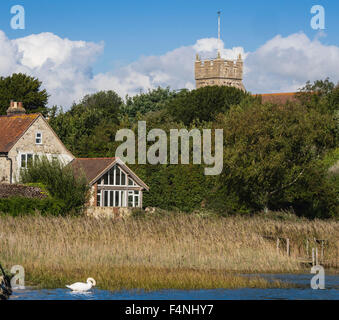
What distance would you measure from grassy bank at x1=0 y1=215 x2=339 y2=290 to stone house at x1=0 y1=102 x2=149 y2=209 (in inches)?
840

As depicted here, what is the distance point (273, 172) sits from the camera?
161 feet

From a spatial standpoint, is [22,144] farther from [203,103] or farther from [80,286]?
[80,286]

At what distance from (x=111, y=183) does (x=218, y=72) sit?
246 ft

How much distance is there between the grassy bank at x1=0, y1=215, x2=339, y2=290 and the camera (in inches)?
999

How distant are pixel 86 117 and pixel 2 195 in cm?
3276

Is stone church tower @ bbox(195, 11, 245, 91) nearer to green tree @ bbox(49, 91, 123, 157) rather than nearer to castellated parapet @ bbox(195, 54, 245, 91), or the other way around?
castellated parapet @ bbox(195, 54, 245, 91)

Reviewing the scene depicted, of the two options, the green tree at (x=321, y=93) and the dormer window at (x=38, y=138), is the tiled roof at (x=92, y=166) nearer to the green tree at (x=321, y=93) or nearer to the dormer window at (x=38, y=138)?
the dormer window at (x=38, y=138)

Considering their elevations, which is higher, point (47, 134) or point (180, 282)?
point (47, 134)

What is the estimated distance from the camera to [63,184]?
48.4m

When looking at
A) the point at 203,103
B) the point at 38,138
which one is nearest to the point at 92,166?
the point at 38,138

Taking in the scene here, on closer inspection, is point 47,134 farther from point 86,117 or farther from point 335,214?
point 335,214

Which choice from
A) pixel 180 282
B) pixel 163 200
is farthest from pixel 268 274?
pixel 163 200

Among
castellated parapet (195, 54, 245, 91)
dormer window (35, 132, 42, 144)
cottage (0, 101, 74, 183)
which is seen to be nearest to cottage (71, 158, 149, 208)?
cottage (0, 101, 74, 183)

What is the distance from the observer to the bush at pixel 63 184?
1889 inches
